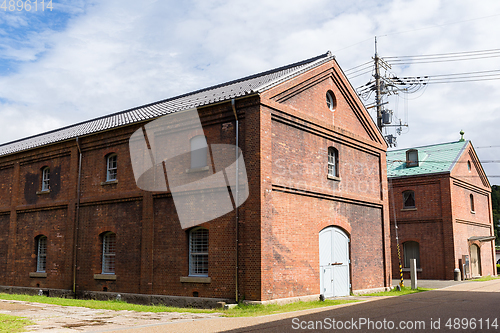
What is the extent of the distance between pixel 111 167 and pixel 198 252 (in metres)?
6.39

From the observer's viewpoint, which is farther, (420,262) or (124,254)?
(420,262)

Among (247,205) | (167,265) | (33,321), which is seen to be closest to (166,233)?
(167,265)

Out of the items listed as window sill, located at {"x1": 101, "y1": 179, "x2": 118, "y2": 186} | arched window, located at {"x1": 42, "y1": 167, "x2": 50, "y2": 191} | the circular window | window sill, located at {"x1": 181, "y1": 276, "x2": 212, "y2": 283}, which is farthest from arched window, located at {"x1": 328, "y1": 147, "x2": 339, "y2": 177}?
arched window, located at {"x1": 42, "y1": 167, "x2": 50, "y2": 191}

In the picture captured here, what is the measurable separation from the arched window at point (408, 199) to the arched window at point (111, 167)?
2003 centimetres

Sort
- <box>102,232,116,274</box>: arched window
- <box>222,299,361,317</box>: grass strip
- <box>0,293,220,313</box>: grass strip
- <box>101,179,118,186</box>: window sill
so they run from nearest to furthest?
<box>222,299,361,317</box>: grass strip → <box>0,293,220,313</box>: grass strip → <box>102,232,116,274</box>: arched window → <box>101,179,118,186</box>: window sill

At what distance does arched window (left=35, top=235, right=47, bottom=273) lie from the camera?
2180cm

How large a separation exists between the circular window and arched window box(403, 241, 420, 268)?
1500 cm

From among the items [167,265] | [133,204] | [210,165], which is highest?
[210,165]

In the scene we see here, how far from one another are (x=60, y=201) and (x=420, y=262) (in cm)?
2203

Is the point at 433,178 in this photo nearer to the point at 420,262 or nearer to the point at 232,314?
the point at 420,262

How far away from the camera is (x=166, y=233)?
1709 cm

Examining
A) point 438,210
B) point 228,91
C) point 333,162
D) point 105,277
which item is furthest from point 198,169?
point 438,210

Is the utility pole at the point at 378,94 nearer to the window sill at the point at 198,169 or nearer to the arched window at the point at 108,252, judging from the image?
the window sill at the point at 198,169

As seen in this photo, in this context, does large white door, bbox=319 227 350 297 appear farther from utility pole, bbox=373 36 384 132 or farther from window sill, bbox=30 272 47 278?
utility pole, bbox=373 36 384 132
